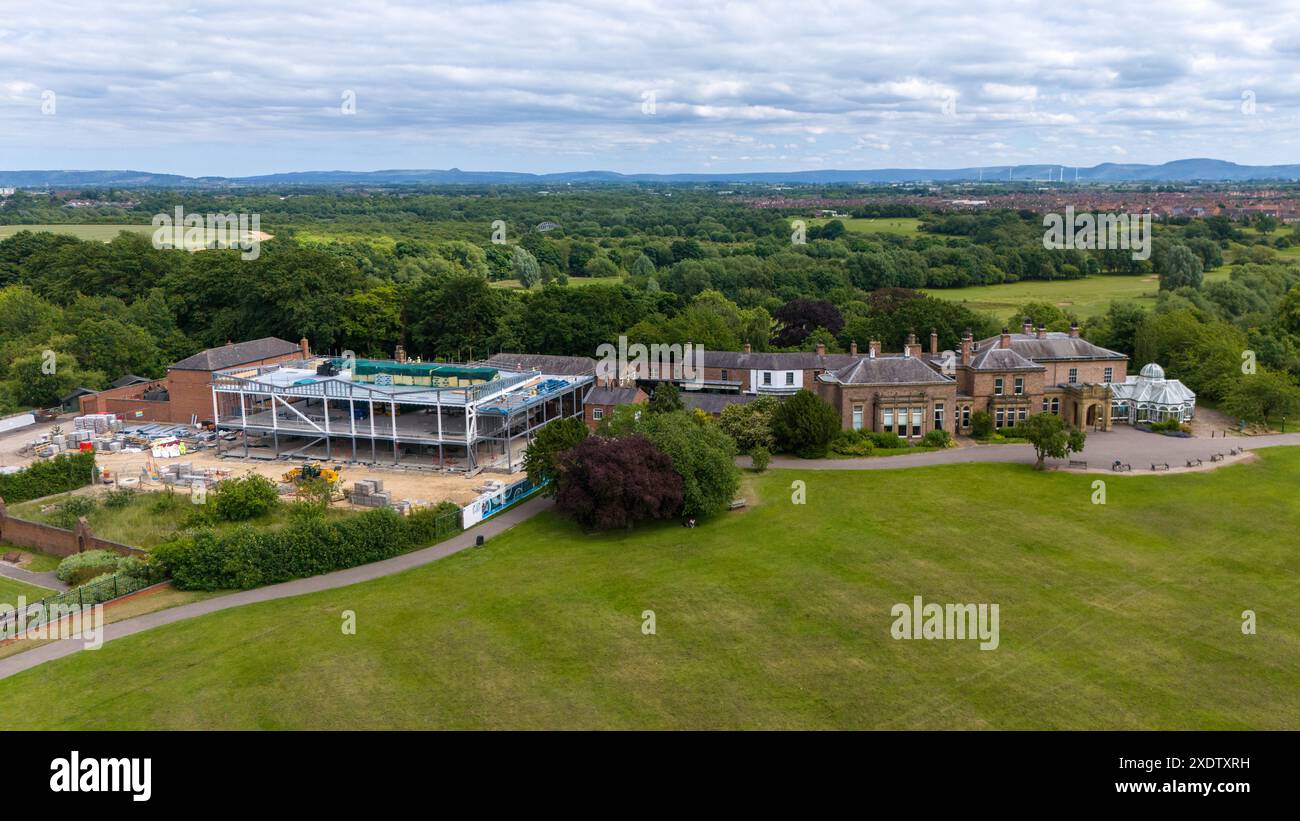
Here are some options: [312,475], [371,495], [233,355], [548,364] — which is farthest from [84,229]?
[371,495]

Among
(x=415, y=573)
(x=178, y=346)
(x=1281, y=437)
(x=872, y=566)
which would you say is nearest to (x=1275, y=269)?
(x=1281, y=437)

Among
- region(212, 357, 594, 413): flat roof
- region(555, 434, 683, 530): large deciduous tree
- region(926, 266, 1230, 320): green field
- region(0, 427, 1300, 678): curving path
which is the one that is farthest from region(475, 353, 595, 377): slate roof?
region(926, 266, 1230, 320): green field

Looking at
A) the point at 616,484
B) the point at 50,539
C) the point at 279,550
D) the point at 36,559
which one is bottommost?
the point at 36,559

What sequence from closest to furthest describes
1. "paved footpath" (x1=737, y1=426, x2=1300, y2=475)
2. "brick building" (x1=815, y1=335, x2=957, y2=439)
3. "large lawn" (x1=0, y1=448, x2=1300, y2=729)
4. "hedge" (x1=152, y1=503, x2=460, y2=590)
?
1. "large lawn" (x1=0, y1=448, x2=1300, y2=729)
2. "hedge" (x1=152, y1=503, x2=460, y2=590)
3. "paved footpath" (x1=737, y1=426, x2=1300, y2=475)
4. "brick building" (x1=815, y1=335, x2=957, y2=439)

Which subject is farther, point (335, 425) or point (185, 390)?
point (185, 390)

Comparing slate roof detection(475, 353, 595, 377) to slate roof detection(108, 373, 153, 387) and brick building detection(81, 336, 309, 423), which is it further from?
slate roof detection(108, 373, 153, 387)

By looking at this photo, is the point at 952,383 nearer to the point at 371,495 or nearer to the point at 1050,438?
the point at 1050,438

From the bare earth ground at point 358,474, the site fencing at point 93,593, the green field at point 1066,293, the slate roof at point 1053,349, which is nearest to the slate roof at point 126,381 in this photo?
the bare earth ground at point 358,474
